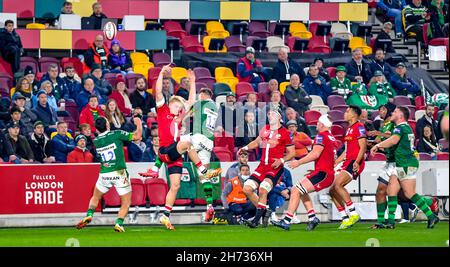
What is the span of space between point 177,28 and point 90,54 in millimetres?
3651

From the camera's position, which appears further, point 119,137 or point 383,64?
point 383,64

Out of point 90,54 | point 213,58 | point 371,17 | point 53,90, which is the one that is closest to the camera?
point 53,90

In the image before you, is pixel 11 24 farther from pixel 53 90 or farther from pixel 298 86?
pixel 298 86

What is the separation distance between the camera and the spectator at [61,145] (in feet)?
72.8

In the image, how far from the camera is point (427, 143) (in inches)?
953

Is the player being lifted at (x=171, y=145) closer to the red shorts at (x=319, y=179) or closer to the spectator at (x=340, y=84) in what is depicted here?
the red shorts at (x=319, y=179)

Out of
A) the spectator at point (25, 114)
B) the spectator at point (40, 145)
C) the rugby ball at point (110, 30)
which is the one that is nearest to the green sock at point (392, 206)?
the spectator at point (40, 145)

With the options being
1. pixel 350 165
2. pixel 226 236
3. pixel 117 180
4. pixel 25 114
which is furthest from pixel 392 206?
pixel 25 114

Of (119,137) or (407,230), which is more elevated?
(119,137)

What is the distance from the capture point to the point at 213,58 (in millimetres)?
27469

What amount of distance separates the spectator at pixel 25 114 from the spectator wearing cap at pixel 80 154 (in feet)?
3.43

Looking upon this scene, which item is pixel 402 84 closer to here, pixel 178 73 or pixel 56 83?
pixel 178 73

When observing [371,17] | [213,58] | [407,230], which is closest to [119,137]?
[407,230]

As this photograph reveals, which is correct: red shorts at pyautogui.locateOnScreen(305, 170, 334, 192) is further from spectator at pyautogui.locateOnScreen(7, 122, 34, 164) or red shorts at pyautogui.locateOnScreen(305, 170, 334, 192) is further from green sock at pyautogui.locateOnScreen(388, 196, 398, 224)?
spectator at pyautogui.locateOnScreen(7, 122, 34, 164)
